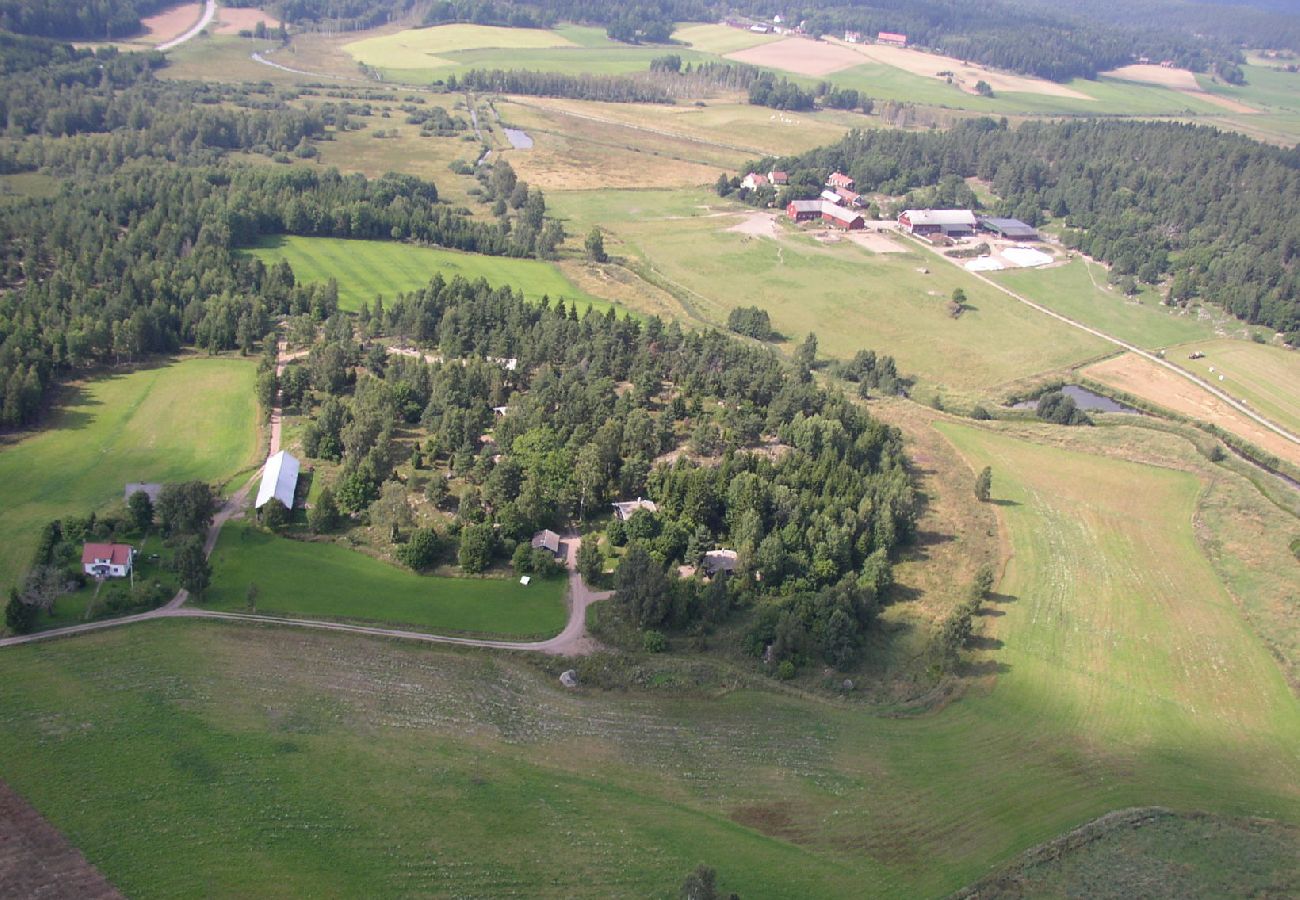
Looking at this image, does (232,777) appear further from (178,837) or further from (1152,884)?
(1152,884)

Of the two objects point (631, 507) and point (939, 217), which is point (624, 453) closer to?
point (631, 507)

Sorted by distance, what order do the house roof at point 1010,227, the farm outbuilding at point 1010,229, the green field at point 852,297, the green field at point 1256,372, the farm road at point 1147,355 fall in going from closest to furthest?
1. the farm road at point 1147,355
2. the green field at point 1256,372
3. the green field at point 852,297
4. the farm outbuilding at point 1010,229
5. the house roof at point 1010,227

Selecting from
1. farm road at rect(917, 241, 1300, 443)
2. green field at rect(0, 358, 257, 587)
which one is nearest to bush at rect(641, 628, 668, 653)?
green field at rect(0, 358, 257, 587)

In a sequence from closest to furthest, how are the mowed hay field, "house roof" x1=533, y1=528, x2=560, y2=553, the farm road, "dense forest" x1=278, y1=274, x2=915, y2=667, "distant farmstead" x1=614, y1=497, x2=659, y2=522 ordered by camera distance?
the mowed hay field < "dense forest" x1=278, y1=274, x2=915, y2=667 < "house roof" x1=533, y1=528, x2=560, y2=553 < "distant farmstead" x1=614, y1=497, x2=659, y2=522 < the farm road

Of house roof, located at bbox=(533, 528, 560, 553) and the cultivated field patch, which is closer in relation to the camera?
house roof, located at bbox=(533, 528, 560, 553)

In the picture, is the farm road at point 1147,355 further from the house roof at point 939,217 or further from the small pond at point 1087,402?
the small pond at point 1087,402

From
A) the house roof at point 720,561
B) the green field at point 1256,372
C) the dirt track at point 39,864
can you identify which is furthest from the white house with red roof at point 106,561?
the green field at point 1256,372

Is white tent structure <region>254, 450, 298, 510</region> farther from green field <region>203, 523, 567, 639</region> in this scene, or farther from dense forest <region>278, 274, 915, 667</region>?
dense forest <region>278, 274, 915, 667</region>
